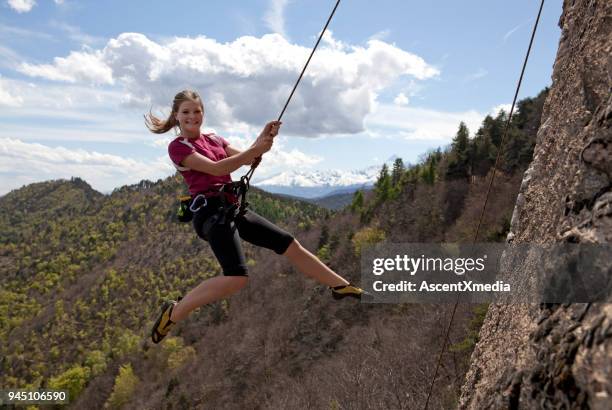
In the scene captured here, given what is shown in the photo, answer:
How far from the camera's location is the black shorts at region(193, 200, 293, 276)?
12.7 feet

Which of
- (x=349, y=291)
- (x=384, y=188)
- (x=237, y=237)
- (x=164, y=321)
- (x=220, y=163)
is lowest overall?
(x=164, y=321)

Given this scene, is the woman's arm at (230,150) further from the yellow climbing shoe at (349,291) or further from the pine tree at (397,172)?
the pine tree at (397,172)

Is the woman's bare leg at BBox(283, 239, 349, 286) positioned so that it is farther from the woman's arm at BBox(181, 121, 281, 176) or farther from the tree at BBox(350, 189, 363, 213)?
the tree at BBox(350, 189, 363, 213)

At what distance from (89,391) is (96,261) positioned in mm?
73922

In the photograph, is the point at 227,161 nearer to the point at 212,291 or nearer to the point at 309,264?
the point at 212,291

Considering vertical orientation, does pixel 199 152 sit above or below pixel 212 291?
above

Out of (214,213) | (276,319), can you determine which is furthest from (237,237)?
(276,319)

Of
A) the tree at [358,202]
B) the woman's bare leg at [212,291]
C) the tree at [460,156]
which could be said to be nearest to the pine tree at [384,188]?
the tree at [358,202]

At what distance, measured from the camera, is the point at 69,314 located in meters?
124

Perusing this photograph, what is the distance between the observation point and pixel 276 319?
65938 mm

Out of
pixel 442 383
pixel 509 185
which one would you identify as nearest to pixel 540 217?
pixel 442 383

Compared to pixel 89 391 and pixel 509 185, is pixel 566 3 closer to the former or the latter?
pixel 509 185

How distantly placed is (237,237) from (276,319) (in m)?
64.0

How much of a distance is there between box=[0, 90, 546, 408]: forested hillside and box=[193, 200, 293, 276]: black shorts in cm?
2471
